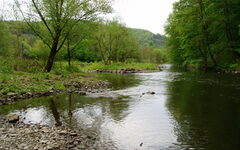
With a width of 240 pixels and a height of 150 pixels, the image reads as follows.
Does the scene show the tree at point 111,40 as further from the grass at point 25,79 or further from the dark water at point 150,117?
the dark water at point 150,117

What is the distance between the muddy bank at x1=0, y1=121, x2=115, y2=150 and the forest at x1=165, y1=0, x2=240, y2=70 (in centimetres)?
3108

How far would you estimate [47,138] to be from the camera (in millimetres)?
7539

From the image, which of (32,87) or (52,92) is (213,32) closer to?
(52,92)

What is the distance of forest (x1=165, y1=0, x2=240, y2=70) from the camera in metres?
33.9

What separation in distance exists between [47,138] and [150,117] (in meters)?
5.16

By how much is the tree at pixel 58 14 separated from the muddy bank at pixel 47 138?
16730 mm

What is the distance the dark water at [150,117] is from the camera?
7.68m

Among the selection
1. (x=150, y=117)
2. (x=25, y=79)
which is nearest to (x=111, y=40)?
(x=25, y=79)

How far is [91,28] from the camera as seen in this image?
26.8 meters

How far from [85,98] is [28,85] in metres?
5.09

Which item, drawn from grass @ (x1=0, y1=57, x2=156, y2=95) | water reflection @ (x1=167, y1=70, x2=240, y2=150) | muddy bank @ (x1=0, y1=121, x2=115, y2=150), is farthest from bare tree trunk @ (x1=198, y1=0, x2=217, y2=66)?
muddy bank @ (x1=0, y1=121, x2=115, y2=150)

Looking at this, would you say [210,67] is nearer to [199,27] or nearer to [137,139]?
[199,27]

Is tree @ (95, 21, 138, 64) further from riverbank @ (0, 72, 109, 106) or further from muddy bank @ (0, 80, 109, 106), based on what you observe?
riverbank @ (0, 72, 109, 106)

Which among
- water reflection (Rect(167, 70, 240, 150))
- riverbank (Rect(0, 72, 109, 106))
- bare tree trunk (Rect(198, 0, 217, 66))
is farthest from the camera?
bare tree trunk (Rect(198, 0, 217, 66))
